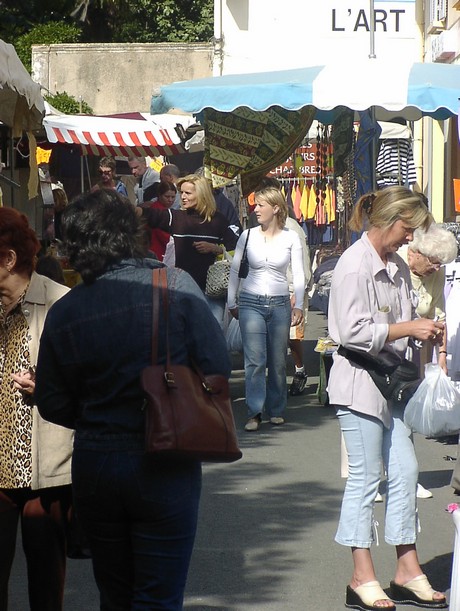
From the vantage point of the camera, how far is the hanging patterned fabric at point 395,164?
1212 cm

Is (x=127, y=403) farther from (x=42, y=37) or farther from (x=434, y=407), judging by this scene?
(x=42, y=37)

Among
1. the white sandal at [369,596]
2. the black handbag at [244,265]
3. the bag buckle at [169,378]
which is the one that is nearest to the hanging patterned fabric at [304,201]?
the black handbag at [244,265]

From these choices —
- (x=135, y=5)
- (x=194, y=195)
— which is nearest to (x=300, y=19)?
(x=135, y=5)

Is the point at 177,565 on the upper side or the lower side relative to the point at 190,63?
lower

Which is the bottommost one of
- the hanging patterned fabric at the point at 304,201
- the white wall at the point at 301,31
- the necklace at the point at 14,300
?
the hanging patterned fabric at the point at 304,201

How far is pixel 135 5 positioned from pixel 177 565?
111ft

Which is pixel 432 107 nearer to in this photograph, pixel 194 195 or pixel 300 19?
pixel 194 195

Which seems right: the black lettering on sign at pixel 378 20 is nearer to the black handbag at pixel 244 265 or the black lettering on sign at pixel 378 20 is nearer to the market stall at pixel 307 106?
the market stall at pixel 307 106

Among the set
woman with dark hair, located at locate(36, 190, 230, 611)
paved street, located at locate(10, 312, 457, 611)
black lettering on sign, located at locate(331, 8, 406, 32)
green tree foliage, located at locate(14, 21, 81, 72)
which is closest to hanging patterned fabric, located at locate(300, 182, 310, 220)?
black lettering on sign, located at locate(331, 8, 406, 32)

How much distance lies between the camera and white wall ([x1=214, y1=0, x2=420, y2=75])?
75.2 feet

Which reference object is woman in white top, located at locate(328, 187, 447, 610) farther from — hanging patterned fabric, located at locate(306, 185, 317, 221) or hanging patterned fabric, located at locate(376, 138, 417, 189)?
hanging patterned fabric, located at locate(306, 185, 317, 221)

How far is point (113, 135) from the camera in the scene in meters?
14.9

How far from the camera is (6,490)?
427 cm

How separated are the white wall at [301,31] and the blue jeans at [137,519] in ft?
62.5
